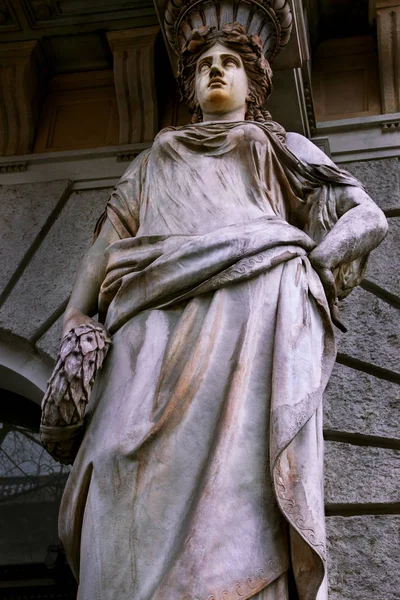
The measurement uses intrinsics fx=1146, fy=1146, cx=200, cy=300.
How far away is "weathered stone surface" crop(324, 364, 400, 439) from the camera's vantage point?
5.07m

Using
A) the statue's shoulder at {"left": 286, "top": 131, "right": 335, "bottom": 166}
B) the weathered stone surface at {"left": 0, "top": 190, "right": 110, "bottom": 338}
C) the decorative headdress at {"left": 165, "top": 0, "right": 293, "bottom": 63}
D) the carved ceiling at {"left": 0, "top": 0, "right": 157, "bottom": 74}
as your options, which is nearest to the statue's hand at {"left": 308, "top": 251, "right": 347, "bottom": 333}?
the statue's shoulder at {"left": 286, "top": 131, "right": 335, "bottom": 166}

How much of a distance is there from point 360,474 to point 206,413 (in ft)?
5.97

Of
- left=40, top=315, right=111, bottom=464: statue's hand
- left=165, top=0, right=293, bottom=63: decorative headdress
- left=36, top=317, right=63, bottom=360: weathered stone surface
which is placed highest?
A: left=165, top=0, right=293, bottom=63: decorative headdress

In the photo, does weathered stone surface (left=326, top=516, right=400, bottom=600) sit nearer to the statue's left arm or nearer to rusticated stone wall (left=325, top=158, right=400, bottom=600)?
rusticated stone wall (left=325, top=158, right=400, bottom=600)

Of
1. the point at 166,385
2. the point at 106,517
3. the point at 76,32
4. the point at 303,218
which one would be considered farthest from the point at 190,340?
the point at 76,32

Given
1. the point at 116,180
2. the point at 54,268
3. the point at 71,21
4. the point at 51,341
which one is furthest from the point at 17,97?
the point at 51,341

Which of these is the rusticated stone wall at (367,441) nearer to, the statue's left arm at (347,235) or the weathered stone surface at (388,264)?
the weathered stone surface at (388,264)

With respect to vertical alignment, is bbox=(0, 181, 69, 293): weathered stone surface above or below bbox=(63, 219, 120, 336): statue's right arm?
above

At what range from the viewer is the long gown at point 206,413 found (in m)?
3.09

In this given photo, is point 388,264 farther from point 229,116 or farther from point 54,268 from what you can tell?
point 54,268

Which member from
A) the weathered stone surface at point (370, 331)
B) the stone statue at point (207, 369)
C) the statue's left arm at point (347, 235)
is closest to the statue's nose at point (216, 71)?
the stone statue at point (207, 369)

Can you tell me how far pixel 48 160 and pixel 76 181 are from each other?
8.9 inches

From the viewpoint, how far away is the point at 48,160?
257 inches

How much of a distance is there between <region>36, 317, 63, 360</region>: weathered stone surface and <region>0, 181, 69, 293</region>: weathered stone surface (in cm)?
42
